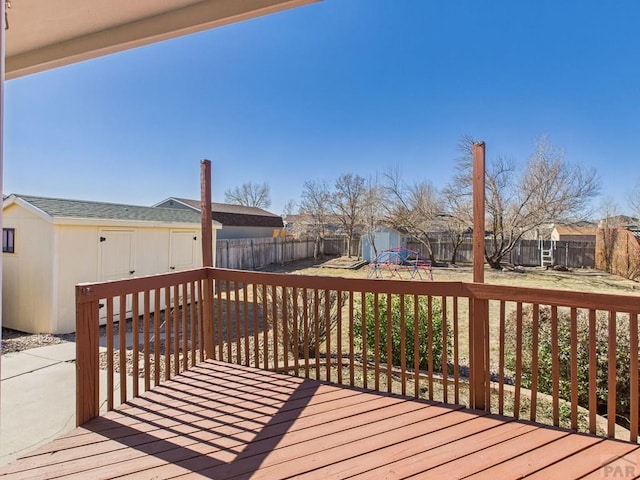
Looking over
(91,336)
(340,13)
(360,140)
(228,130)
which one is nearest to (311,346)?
(91,336)

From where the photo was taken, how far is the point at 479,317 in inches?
95.2

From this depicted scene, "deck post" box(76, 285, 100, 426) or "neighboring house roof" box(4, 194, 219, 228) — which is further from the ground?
"neighboring house roof" box(4, 194, 219, 228)

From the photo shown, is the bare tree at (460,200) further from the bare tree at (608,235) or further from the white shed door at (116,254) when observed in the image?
the white shed door at (116,254)

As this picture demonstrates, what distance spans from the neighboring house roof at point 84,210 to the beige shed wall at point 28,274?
0.22 meters

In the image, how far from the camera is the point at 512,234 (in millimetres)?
16172

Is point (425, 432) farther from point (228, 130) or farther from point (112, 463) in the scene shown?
point (228, 130)

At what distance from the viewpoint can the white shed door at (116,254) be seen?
6.57 metres

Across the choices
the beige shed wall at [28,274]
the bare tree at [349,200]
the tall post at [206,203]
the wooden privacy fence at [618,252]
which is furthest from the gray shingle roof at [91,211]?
the wooden privacy fence at [618,252]

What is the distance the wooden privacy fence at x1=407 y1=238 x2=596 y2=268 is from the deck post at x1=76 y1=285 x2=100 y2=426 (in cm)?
1846

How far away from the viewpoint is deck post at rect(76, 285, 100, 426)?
7.20 ft

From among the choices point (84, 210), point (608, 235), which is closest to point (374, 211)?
point (608, 235)

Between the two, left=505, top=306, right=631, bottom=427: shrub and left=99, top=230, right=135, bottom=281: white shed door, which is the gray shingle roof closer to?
left=99, top=230, right=135, bottom=281: white shed door

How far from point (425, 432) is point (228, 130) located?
39.1 feet

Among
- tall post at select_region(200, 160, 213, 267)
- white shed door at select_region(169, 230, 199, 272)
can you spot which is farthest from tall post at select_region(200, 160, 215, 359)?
white shed door at select_region(169, 230, 199, 272)
